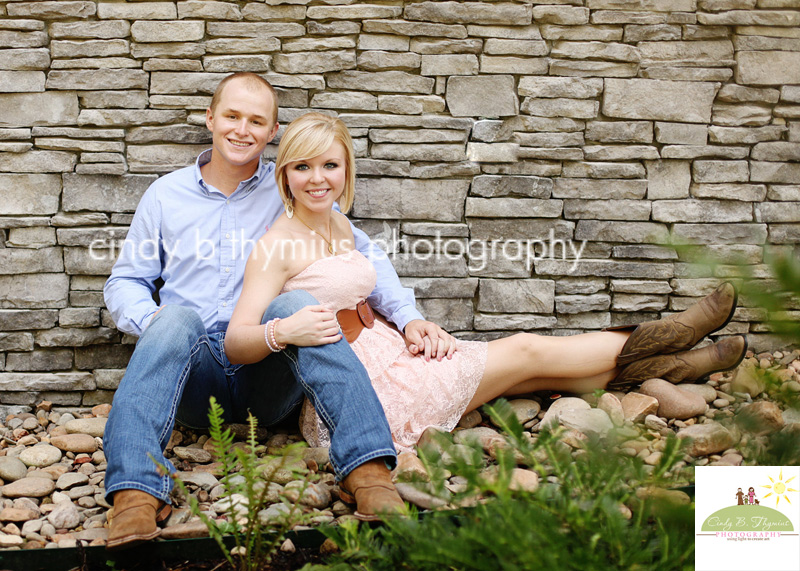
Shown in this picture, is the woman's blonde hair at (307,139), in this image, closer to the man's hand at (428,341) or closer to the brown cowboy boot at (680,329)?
the man's hand at (428,341)

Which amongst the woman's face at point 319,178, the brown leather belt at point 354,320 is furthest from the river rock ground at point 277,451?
the woman's face at point 319,178

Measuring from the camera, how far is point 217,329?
2430 mm

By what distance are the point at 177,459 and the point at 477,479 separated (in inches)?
58.5

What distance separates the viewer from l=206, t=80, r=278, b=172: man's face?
2.37 m

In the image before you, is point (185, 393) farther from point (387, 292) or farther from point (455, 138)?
point (455, 138)

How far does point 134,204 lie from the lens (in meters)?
2.68

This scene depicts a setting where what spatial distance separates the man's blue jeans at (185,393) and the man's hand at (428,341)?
1.59ft

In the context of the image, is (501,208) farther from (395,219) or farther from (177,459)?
(177,459)

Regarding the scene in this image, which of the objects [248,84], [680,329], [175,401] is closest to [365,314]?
[175,401]

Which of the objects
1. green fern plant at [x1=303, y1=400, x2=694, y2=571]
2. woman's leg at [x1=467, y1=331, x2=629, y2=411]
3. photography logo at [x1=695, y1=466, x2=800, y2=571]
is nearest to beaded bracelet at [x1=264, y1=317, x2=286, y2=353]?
green fern plant at [x1=303, y1=400, x2=694, y2=571]

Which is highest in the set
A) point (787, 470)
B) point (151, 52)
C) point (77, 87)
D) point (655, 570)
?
point (151, 52)

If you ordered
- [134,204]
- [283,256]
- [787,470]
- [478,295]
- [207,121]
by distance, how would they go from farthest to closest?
1. [478,295]
2. [134,204]
3. [207,121]
4. [283,256]
5. [787,470]

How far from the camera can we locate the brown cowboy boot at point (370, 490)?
165 cm

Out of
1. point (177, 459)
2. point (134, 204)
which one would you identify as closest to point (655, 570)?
point (177, 459)
